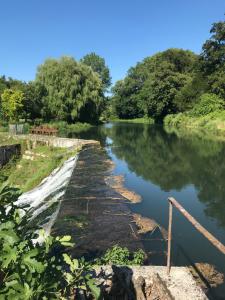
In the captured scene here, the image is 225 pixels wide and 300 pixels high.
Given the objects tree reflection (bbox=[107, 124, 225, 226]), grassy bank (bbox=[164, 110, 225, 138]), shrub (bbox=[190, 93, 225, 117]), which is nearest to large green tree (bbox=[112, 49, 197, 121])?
grassy bank (bbox=[164, 110, 225, 138])

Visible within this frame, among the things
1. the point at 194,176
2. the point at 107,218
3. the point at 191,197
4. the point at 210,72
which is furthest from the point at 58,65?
the point at 107,218

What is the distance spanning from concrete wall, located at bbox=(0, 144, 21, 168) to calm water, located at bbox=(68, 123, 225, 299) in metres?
6.76

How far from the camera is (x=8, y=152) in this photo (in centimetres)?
2500

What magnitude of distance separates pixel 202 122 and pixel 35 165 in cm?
2903

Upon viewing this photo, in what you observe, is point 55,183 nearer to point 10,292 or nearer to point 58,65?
point 10,292

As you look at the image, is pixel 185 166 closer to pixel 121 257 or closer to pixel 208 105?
pixel 121 257

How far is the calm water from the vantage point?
8.58 m

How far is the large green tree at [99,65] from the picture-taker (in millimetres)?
93312

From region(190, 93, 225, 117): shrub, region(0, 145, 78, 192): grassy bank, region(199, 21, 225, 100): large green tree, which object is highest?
region(199, 21, 225, 100): large green tree

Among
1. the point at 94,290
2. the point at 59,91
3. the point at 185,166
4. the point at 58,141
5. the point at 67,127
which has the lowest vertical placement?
the point at 185,166

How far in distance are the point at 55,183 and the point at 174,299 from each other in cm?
1031

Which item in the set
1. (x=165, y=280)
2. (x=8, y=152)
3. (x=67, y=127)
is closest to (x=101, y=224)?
(x=165, y=280)

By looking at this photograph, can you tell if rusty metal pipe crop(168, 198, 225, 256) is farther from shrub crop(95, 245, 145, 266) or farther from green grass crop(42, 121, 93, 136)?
green grass crop(42, 121, 93, 136)

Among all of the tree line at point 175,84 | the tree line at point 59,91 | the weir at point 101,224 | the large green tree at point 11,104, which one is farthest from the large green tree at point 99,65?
the weir at point 101,224
